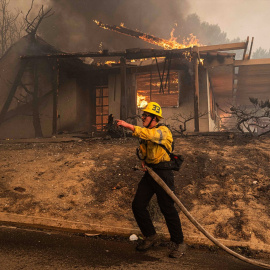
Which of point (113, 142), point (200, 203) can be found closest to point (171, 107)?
point (113, 142)

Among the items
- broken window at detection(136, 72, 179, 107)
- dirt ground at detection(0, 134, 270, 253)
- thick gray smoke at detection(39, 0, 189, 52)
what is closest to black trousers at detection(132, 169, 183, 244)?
dirt ground at detection(0, 134, 270, 253)

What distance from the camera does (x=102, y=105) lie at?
13594 mm

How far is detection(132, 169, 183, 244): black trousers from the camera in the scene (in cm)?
320

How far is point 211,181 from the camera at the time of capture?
546cm

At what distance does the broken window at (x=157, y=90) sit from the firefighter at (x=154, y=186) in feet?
27.9

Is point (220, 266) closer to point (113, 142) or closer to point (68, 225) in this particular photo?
point (68, 225)

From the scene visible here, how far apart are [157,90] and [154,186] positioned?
935cm

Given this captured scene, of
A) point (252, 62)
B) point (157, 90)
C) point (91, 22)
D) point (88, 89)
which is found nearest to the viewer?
point (252, 62)

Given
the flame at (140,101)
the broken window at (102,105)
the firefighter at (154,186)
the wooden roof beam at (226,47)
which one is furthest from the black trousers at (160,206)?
the broken window at (102,105)

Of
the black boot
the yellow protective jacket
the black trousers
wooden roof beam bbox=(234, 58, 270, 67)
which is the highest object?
wooden roof beam bbox=(234, 58, 270, 67)

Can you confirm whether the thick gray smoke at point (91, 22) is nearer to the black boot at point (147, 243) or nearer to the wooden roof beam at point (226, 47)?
the wooden roof beam at point (226, 47)

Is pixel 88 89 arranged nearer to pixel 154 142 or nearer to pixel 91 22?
pixel 154 142

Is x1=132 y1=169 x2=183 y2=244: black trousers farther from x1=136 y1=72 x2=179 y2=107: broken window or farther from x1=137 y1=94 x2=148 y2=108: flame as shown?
x1=137 y1=94 x2=148 y2=108: flame

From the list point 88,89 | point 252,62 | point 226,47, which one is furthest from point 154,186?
point 88,89
